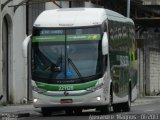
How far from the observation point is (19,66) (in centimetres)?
3462

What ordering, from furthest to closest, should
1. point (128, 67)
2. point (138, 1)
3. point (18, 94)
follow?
1. point (138, 1)
2. point (18, 94)
3. point (128, 67)

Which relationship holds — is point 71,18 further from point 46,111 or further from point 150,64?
point 150,64

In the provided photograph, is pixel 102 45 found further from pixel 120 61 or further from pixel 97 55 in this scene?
pixel 120 61

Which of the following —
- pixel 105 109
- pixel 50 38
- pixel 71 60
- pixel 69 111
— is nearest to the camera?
pixel 71 60

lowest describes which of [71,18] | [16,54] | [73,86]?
[16,54]

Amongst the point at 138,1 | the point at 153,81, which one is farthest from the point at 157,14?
the point at 153,81

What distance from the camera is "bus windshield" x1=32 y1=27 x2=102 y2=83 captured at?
23.3m

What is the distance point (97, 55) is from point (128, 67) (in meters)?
5.36

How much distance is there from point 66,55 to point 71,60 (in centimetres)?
26

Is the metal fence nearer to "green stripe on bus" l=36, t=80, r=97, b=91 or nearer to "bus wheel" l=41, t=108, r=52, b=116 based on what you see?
"bus wheel" l=41, t=108, r=52, b=116

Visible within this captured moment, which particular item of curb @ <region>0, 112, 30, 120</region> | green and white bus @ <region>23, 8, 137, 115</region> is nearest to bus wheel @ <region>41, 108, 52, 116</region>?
green and white bus @ <region>23, 8, 137, 115</region>

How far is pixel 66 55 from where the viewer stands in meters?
23.4

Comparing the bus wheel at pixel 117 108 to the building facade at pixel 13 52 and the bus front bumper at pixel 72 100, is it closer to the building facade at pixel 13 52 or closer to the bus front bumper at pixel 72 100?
the bus front bumper at pixel 72 100

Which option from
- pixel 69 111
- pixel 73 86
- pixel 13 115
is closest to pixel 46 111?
pixel 13 115
